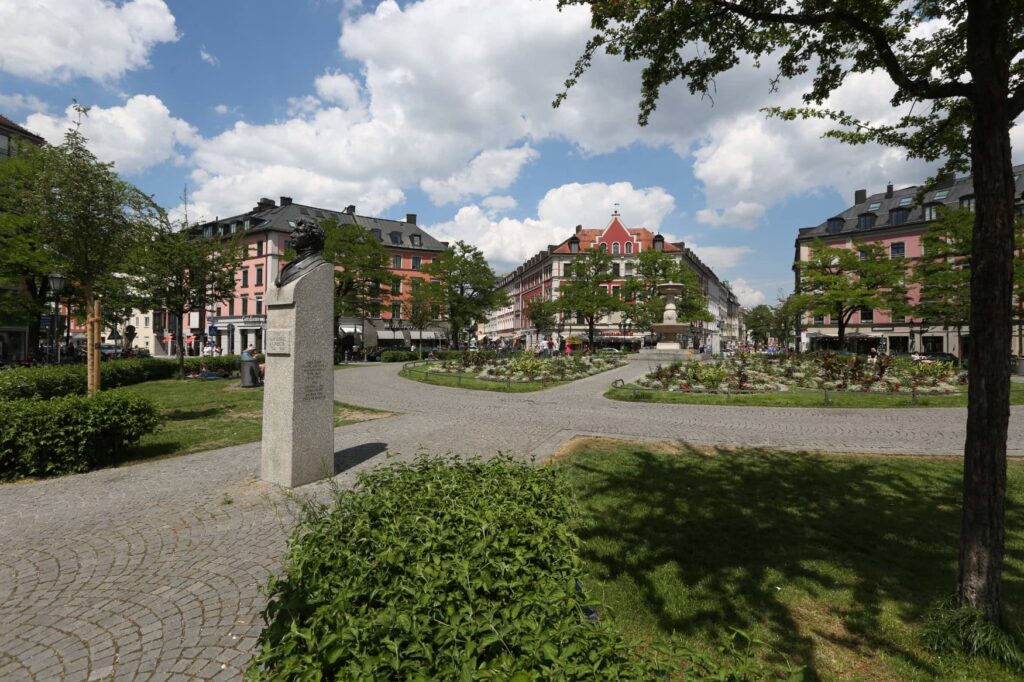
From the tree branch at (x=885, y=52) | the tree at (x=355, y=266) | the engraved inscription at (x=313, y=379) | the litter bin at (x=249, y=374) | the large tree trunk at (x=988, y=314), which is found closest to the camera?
the large tree trunk at (x=988, y=314)

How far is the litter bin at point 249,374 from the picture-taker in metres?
19.2

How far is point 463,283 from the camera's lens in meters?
49.1

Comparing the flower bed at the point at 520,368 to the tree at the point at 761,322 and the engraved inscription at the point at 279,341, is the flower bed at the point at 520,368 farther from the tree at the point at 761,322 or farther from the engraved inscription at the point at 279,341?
the tree at the point at 761,322

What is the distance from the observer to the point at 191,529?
4969 millimetres

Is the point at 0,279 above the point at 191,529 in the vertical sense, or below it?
above

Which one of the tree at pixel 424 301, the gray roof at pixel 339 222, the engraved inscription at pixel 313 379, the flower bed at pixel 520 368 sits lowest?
the flower bed at pixel 520 368

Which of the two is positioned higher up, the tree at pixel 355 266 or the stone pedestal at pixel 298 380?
the tree at pixel 355 266

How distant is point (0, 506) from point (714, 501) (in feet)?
28.6

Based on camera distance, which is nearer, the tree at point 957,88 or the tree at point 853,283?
the tree at point 957,88

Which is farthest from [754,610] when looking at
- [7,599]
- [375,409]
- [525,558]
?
[375,409]

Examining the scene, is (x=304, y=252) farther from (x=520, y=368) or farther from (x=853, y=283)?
(x=853, y=283)

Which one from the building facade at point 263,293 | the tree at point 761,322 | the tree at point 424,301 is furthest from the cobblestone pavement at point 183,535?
the tree at point 761,322

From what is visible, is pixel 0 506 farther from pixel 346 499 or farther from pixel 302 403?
pixel 346 499

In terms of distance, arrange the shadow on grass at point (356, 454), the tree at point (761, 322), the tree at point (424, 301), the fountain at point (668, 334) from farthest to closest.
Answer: the tree at point (761, 322) → the tree at point (424, 301) → the fountain at point (668, 334) → the shadow on grass at point (356, 454)
